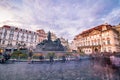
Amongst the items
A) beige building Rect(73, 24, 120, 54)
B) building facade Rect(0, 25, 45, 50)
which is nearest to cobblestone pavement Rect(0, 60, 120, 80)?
beige building Rect(73, 24, 120, 54)

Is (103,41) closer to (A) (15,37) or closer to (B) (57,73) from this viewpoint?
(B) (57,73)

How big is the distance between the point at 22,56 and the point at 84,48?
1736cm

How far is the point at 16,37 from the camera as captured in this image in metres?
29.3

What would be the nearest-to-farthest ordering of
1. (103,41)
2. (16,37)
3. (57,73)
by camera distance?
(57,73) < (103,41) < (16,37)

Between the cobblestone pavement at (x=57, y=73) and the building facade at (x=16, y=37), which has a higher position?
the building facade at (x=16, y=37)

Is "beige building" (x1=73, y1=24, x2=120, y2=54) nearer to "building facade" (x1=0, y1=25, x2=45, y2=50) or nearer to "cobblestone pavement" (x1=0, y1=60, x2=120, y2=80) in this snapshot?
"cobblestone pavement" (x1=0, y1=60, x2=120, y2=80)

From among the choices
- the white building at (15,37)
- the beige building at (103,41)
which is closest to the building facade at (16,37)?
the white building at (15,37)

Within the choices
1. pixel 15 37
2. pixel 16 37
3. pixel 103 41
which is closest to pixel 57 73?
pixel 103 41

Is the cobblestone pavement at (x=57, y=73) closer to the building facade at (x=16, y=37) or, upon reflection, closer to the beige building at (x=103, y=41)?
the beige building at (x=103, y=41)

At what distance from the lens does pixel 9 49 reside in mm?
24344

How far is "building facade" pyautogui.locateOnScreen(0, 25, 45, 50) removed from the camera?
2561 centimetres

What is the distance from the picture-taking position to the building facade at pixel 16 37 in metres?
25.6

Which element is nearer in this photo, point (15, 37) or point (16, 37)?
point (15, 37)

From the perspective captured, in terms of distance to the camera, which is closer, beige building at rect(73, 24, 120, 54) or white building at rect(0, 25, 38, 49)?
beige building at rect(73, 24, 120, 54)
